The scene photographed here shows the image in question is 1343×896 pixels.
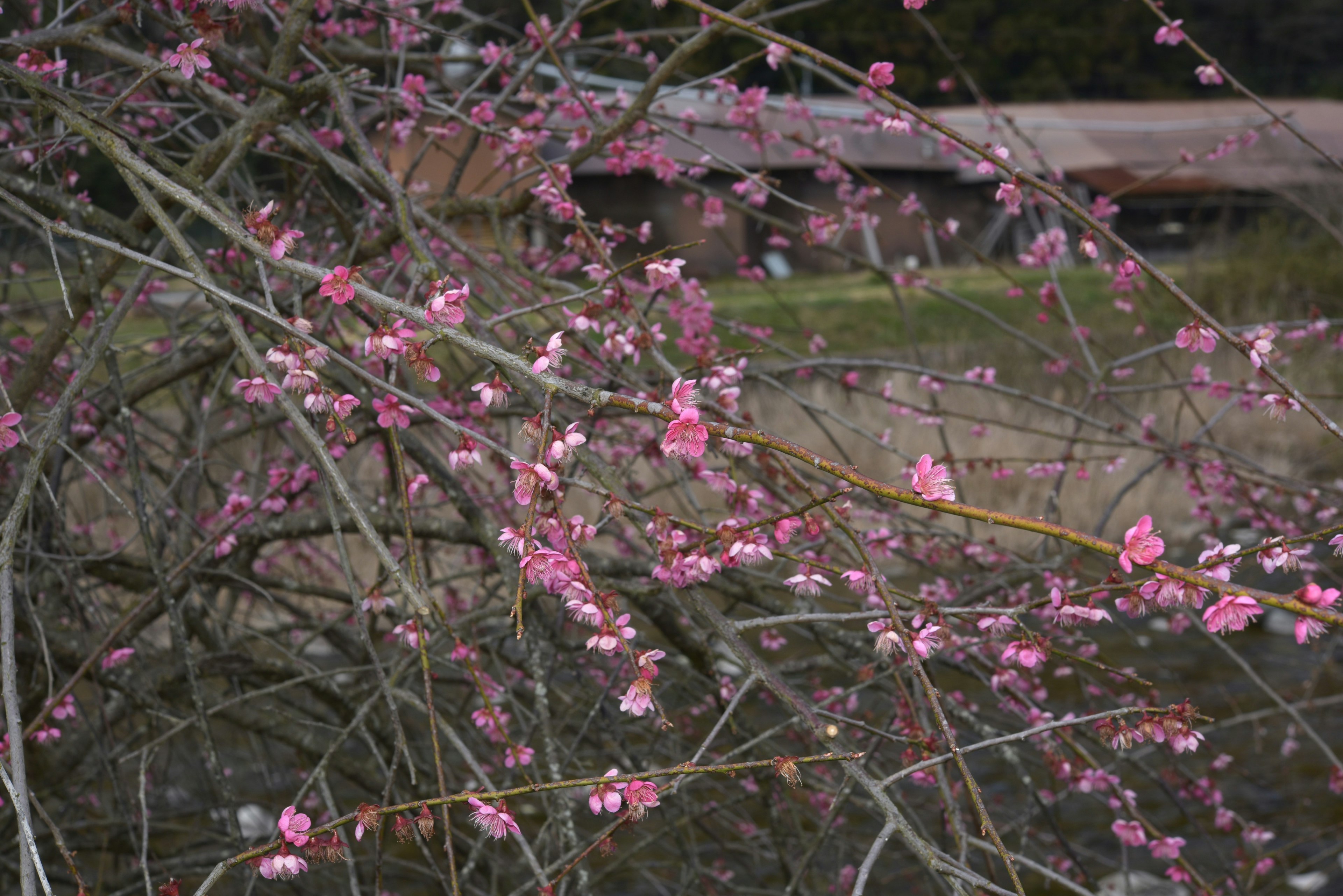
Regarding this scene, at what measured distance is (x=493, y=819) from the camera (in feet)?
4.02

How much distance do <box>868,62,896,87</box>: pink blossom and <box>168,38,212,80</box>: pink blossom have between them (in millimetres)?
1010


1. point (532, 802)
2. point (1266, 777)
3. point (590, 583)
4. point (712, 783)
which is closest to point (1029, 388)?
point (1266, 777)

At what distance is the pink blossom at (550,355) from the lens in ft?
3.86

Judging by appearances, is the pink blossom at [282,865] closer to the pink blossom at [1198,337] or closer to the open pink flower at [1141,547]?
the open pink flower at [1141,547]

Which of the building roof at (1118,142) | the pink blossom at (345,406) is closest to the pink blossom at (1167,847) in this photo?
the pink blossom at (345,406)

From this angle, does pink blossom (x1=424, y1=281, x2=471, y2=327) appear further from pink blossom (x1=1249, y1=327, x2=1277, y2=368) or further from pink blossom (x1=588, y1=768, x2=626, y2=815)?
pink blossom (x1=1249, y1=327, x2=1277, y2=368)

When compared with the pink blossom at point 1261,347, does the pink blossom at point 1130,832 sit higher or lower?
lower

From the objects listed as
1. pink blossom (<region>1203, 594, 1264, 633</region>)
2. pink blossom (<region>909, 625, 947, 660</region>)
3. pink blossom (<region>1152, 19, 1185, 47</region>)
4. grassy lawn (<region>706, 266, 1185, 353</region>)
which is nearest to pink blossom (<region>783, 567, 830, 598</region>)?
pink blossom (<region>909, 625, 947, 660</region>)

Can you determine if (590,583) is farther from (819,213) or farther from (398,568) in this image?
(819,213)

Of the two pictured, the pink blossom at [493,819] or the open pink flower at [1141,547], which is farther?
the pink blossom at [493,819]

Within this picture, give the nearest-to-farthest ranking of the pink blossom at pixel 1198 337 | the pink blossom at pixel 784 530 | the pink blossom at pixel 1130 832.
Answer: the pink blossom at pixel 784 530 → the pink blossom at pixel 1198 337 → the pink blossom at pixel 1130 832

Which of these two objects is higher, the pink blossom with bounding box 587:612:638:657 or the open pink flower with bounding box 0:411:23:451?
the open pink flower with bounding box 0:411:23:451

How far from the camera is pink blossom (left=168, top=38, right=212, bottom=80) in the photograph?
1.61 metres

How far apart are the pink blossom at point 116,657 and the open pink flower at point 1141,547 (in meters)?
1.74
